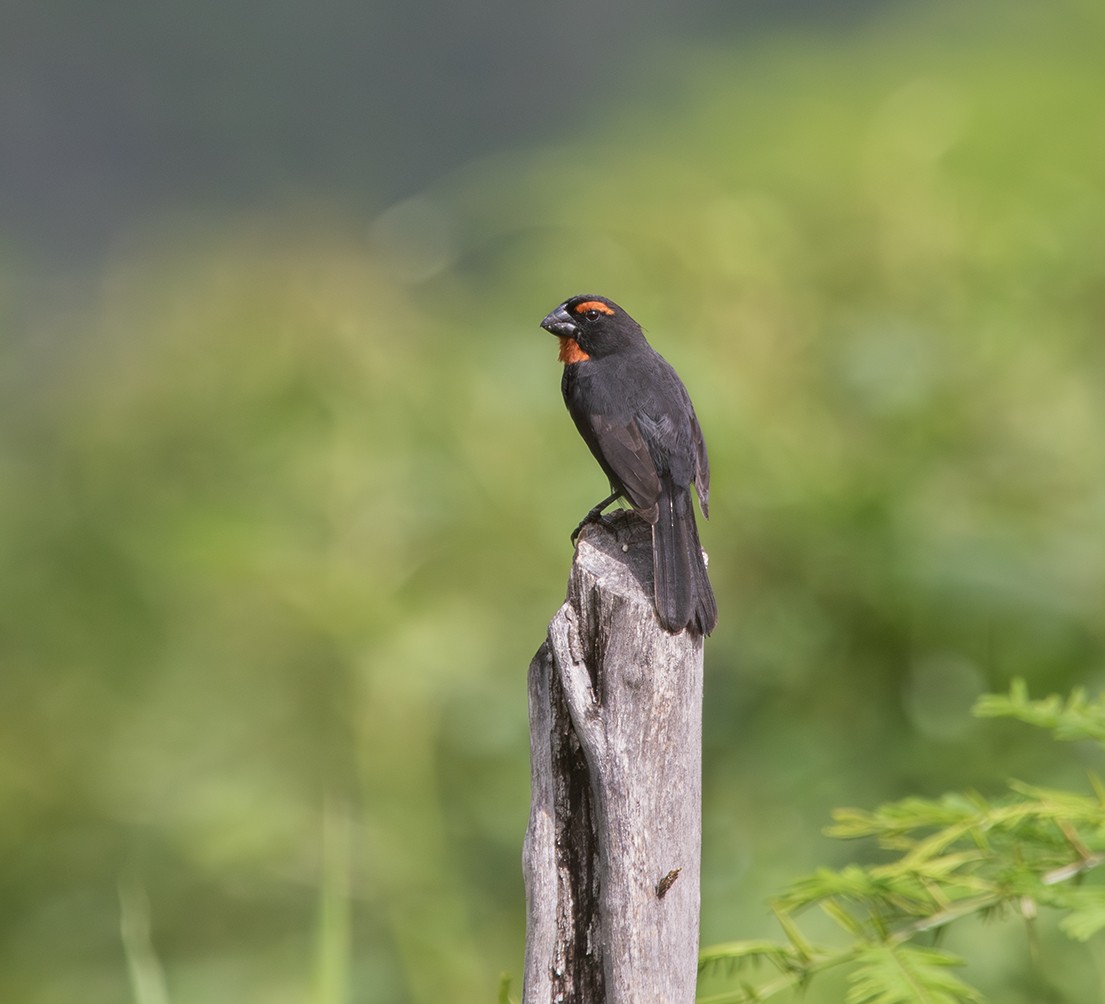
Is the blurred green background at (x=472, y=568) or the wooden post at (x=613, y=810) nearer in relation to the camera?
the wooden post at (x=613, y=810)

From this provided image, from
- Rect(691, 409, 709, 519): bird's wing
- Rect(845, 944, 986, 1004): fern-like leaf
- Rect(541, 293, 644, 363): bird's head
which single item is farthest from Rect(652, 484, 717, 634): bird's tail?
Rect(541, 293, 644, 363): bird's head

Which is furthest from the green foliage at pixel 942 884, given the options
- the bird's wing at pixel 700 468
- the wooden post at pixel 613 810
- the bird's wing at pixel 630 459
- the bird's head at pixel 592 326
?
the bird's head at pixel 592 326

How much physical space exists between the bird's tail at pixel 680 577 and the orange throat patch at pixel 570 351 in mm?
800

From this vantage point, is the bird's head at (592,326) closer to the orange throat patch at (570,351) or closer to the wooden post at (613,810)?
the orange throat patch at (570,351)

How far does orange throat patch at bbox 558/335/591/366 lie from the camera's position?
3.29 metres

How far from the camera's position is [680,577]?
2.16 metres

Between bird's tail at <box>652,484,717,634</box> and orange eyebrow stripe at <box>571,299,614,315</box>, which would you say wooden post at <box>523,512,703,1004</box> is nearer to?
bird's tail at <box>652,484,717,634</box>

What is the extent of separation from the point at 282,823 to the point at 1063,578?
8.95ft

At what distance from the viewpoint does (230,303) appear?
628 centimetres

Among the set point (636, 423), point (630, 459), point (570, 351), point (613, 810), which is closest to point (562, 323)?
point (570, 351)

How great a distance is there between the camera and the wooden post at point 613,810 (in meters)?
1.87

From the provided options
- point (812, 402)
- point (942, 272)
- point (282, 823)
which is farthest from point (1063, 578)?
point (282, 823)

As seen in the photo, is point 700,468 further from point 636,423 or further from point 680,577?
point 680,577

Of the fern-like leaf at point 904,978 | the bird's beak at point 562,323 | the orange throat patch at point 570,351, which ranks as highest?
the bird's beak at point 562,323
